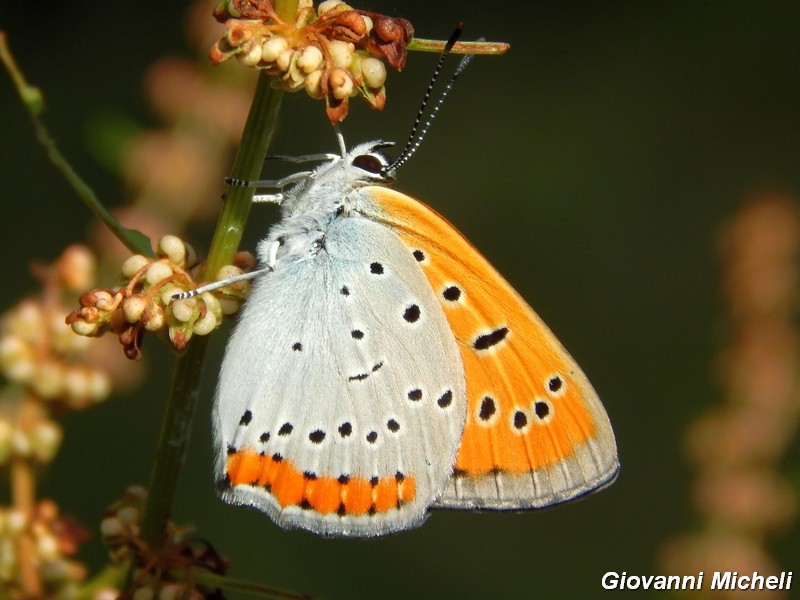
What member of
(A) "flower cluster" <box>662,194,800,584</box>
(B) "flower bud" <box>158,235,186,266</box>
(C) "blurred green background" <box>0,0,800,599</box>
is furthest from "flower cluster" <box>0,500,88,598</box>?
(C) "blurred green background" <box>0,0,800,599</box>

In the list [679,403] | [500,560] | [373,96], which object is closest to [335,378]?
[373,96]

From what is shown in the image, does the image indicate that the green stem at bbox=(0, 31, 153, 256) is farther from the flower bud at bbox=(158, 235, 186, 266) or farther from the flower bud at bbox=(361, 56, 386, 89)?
the flower bud at bbox=(361, 56, 386, 89)

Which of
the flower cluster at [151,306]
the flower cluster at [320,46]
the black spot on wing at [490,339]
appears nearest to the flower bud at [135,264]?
the flower cluster at [151,306]

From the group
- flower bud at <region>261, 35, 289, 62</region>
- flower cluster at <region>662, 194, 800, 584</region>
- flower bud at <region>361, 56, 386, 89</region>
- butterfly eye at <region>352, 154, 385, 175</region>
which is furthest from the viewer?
flower cluster at <region>662, 194, 800, 584</region>

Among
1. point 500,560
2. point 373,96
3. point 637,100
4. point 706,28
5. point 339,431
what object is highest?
point 706,28

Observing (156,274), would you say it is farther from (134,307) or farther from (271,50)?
(271,50)

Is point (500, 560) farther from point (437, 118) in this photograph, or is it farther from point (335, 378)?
point (335, 378)
